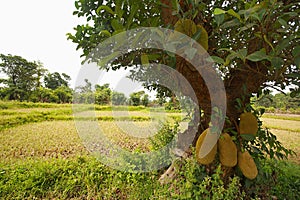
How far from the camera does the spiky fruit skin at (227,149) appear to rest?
2.11ft

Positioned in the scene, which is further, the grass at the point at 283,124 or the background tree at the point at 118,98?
the grass at the point at 283,124

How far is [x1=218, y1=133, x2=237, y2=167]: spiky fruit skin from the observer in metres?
0.64

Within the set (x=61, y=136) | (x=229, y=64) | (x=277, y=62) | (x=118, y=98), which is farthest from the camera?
(x=61, y=136)

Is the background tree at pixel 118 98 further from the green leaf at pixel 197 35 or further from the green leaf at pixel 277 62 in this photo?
the green leaf at pixel 277 62

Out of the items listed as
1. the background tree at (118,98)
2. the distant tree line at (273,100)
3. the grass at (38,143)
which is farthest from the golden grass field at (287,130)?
the grass at (38,143)

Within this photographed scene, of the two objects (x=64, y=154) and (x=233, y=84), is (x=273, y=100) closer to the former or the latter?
(x=233, y=84)

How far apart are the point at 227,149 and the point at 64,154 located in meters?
1.65

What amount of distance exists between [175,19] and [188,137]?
0.64 metres

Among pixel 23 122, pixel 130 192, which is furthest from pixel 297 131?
pixel 23 122

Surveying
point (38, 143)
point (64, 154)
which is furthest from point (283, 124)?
Result: point (38, 143)

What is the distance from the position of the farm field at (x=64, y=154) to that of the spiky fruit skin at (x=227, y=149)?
295mm

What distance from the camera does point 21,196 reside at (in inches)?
42.8

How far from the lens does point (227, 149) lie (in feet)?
2.11

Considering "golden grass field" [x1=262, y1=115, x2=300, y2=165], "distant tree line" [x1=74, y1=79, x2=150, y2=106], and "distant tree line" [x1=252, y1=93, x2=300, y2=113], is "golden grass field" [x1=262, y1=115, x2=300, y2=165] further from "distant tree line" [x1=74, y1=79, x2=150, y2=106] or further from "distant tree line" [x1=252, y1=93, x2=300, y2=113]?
"distant tree line" [x1=74, y1=79, x2=150, y2=106]
